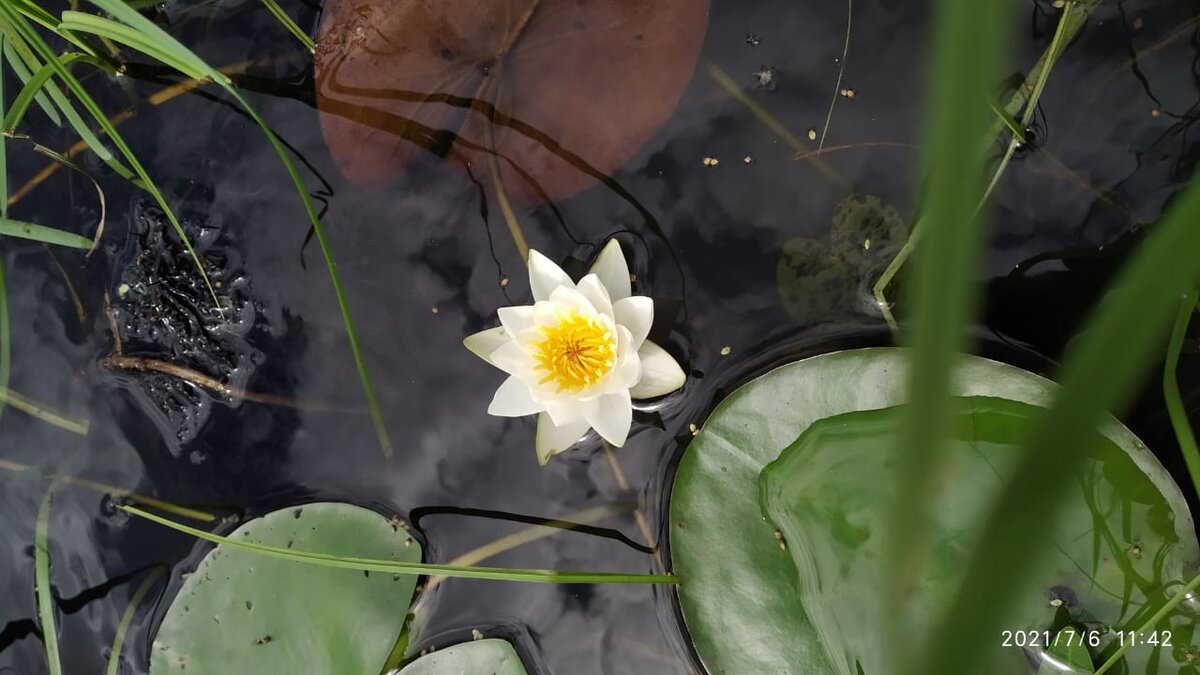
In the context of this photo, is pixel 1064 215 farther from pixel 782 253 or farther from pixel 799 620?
pixel 799 620

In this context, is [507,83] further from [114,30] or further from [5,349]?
[5,349]

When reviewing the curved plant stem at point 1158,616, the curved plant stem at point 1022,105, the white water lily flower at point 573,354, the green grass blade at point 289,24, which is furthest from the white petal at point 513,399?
the curved plant stem at point 1158,616

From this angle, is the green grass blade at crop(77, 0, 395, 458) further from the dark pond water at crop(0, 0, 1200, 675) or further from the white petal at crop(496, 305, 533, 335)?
the white petal at crop(496, 305, 533, 335)

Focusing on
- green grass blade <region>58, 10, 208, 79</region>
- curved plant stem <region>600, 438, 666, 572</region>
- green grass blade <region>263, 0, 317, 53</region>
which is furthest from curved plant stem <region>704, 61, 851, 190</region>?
green grass blade <region>58, 10, 208, 79</region>

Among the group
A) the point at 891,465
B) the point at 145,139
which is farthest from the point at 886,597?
the point at 145,139

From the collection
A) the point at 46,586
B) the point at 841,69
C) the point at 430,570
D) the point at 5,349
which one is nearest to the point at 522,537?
the point at 430,570

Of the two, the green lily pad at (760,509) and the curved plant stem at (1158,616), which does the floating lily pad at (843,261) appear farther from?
the curved plant stem at (1158,616)
